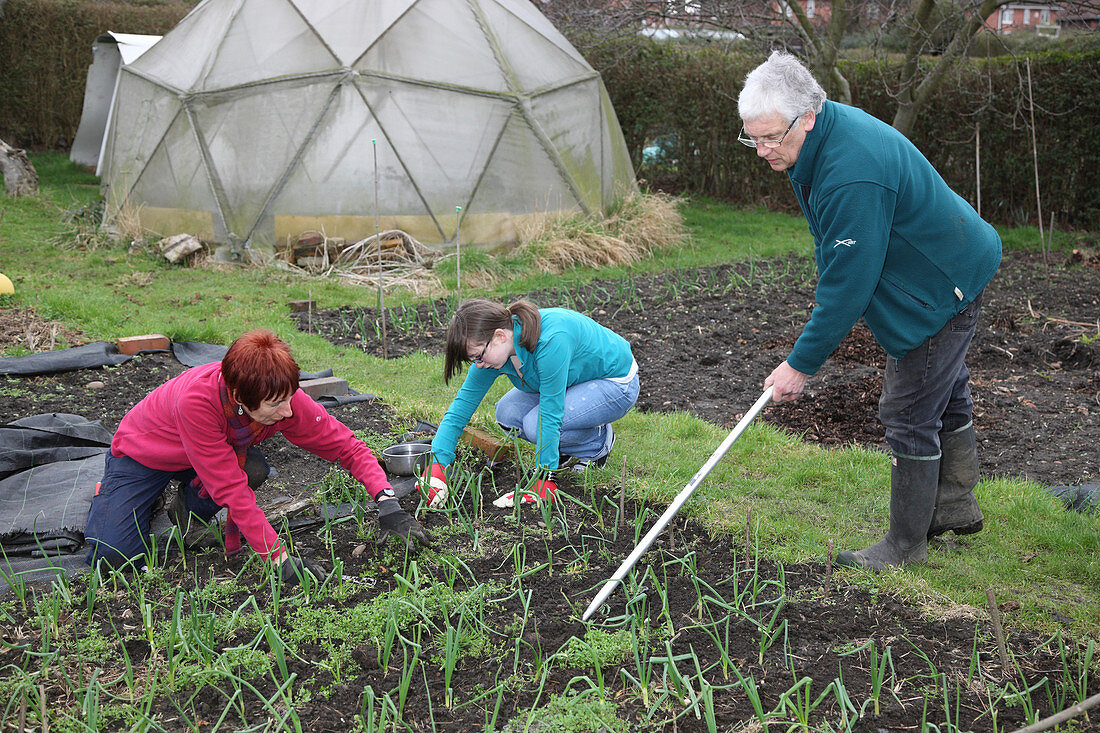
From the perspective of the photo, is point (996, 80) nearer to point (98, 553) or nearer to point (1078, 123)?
point (1078, 123)

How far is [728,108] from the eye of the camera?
1436 centimetres

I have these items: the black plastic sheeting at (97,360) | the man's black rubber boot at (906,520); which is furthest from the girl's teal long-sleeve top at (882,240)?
the black plastic sheeting at (97,360)

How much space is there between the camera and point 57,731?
2.25 meters

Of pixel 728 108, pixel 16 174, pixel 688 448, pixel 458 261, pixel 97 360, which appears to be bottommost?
pixel 688 448

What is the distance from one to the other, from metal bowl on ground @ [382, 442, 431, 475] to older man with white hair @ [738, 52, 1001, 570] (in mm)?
1731

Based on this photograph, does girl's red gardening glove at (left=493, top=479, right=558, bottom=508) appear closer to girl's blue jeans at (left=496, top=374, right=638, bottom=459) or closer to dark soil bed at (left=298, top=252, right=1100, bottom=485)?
girl's blue jeans at (left=496, top=374, right=638, bottom=459)

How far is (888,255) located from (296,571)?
7.57ft

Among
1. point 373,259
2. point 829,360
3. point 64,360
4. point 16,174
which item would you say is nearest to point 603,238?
point 373,259

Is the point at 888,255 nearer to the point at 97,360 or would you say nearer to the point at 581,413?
the point at 581,413

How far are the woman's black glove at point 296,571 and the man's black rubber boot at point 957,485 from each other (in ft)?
7.66

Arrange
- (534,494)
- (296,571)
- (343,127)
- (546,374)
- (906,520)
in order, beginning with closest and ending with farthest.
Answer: (296,571) < (906,520) < (534,494) < (546,374) < (343,127)

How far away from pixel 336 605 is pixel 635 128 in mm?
13606

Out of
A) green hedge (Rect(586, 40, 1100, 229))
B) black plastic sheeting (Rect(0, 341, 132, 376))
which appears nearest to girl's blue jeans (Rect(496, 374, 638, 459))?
black plastic sheeting (Rect(0, 341, 132, 376))

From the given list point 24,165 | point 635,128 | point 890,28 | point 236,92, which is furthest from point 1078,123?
point 24,165
